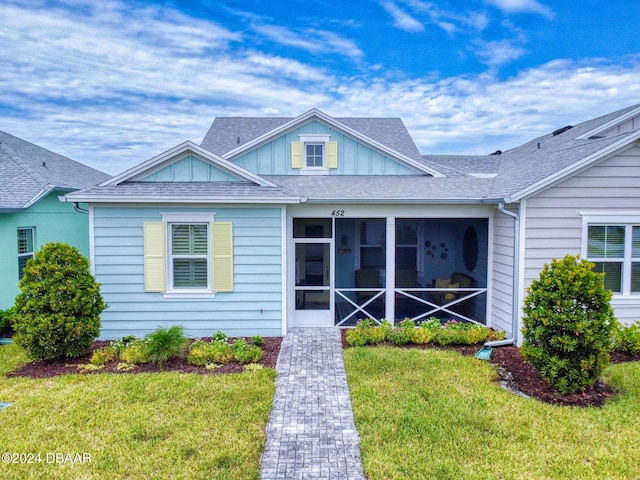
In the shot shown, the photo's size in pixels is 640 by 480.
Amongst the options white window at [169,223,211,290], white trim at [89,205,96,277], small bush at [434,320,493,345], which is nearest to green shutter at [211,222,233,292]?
white window at [169,223,211,290]

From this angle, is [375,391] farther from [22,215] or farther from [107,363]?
[22,215]

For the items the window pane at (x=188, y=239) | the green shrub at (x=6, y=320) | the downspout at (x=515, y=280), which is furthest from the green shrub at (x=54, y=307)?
the downspout at (x=515, y=280)

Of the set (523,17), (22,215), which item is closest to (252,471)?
(22,215)

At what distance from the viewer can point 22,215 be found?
1024 centimetres

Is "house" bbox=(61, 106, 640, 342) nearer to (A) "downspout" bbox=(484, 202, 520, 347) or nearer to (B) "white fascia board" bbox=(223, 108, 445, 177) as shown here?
(A) "downspout" bbox=(484, 202, 520, 347)

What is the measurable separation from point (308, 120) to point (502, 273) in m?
6.59

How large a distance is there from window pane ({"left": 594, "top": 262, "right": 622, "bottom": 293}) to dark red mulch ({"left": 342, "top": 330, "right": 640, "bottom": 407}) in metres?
1.43

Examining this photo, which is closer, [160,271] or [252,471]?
[252,471]

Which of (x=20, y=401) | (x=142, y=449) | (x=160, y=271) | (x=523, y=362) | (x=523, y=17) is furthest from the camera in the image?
(x=523, y=17)

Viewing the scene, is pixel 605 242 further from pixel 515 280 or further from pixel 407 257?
pixel 407 257

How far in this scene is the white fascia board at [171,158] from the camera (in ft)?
29.2

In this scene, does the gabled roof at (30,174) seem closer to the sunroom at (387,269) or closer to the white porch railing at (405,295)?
the sunroom at (387,269)

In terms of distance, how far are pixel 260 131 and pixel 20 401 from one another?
1121cm

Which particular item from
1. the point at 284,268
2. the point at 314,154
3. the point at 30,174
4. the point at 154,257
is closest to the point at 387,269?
the point at 284,268
